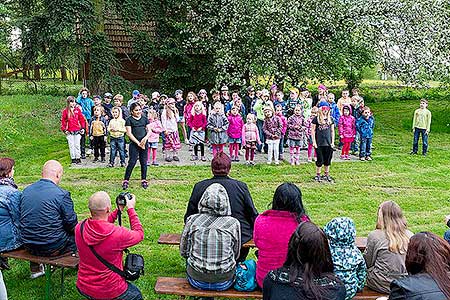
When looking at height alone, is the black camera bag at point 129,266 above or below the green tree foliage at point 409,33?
below

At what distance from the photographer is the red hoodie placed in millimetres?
4691

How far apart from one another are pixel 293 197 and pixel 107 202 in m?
1.75

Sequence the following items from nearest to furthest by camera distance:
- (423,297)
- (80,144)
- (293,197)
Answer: (423,297), (293,197), (80,144)

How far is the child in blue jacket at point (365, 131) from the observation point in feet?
44.1

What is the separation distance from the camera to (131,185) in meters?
10.8

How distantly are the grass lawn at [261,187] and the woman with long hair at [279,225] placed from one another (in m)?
1.75

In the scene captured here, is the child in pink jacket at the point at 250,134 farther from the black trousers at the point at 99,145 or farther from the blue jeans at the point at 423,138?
the blue jeans at the point at 423,138

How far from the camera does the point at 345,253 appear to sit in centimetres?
457

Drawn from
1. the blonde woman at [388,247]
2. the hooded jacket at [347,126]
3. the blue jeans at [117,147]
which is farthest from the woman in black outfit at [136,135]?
the blonde woman at [388,247]

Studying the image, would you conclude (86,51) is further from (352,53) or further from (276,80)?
(352,53)

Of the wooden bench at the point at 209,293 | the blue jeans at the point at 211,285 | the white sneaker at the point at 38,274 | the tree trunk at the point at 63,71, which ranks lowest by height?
the white sneaker at the point at 38,274

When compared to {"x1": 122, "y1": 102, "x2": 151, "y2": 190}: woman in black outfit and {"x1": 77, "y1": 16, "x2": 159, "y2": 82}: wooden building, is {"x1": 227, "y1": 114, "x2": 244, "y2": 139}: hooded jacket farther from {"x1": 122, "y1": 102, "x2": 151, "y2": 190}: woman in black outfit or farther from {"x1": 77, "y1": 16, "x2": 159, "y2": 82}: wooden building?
{"x1": 77, "y1": 16, "x2": 159, "y2": 82}: wooden building

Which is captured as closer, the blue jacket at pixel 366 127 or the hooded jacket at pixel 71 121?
the hooded jacket at pixel 71 121

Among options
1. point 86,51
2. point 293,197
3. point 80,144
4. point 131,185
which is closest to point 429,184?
point 131,185
